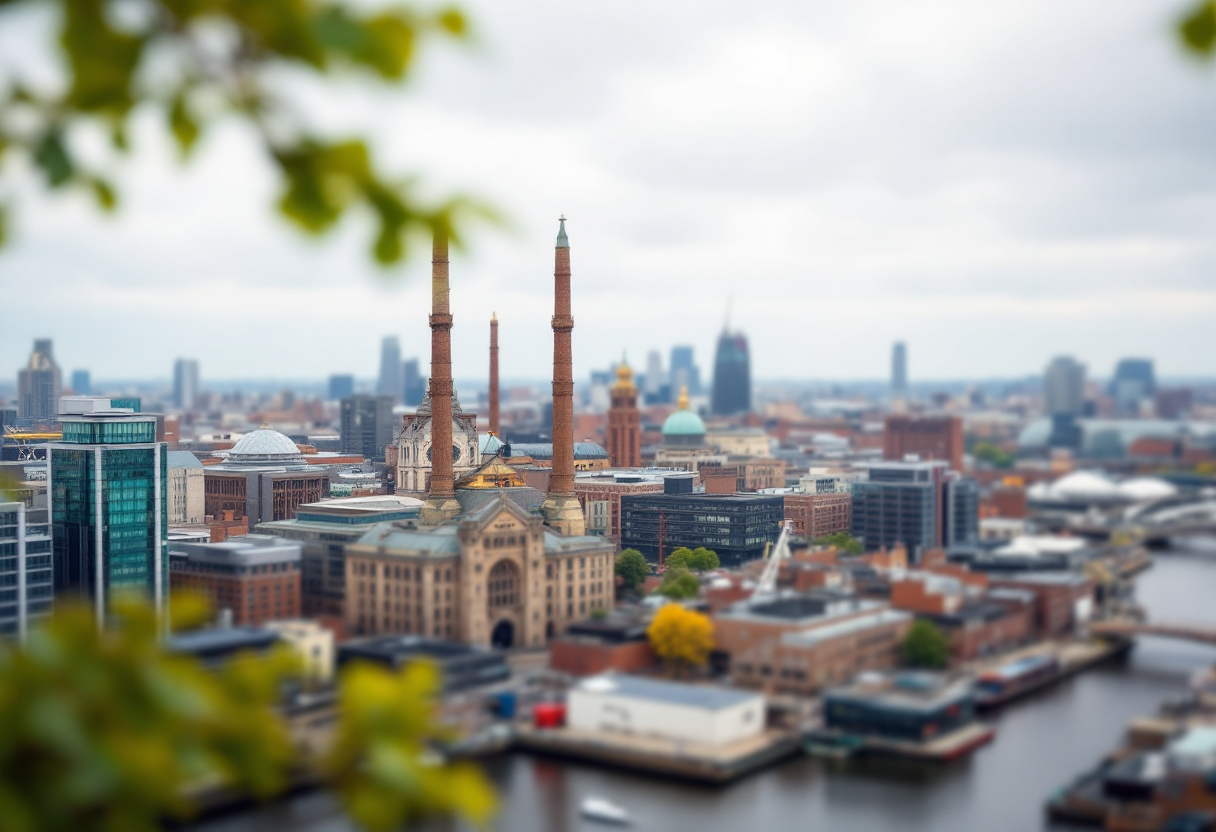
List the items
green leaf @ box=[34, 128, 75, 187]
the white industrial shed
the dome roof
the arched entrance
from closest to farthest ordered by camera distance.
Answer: green leaf @ box=[34, 128, 75, 187] → the white industrial shed → the arched entrance → the dome roof

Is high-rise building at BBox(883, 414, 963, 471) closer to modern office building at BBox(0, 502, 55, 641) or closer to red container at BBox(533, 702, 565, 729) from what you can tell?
red container at BBox(533, 702, 565, 729)

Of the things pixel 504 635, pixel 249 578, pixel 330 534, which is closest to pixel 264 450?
pixel 330 534

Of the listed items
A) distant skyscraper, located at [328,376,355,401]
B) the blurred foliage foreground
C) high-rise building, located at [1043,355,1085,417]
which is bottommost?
the blurred foliage foreground

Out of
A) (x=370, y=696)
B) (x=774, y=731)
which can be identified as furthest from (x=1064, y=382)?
(x=370, y=696)

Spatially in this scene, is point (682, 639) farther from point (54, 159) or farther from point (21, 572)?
point (54, 159)

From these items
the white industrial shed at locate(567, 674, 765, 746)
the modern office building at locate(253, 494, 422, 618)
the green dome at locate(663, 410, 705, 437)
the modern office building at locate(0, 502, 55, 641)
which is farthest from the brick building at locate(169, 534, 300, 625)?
the green dome at locate(663, 410, 705, 437)

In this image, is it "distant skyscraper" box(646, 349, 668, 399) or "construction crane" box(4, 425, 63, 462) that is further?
"distant skyscraper" box(646, 349, 668, 399)

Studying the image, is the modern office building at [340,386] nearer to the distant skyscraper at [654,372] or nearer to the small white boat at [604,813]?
the distant skyscraper at [654,372]
